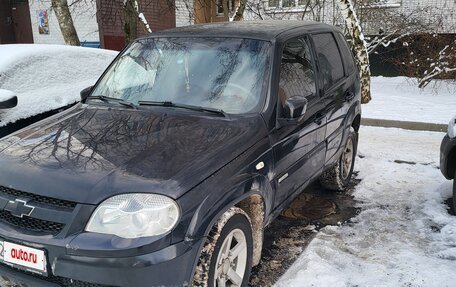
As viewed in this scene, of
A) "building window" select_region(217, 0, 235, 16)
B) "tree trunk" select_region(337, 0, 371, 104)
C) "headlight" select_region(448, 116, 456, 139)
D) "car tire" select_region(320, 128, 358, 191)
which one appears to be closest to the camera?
"headlight" select_region(448, 116, 456, 139)

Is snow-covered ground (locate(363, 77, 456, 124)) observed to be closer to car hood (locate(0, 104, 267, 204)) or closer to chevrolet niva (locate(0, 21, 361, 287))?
chevrolet niva (locate(0, 21, 361, 287))

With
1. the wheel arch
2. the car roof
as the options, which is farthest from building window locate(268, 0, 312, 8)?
the wheel arch

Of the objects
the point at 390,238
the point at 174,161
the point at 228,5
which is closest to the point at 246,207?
the point at 174,161

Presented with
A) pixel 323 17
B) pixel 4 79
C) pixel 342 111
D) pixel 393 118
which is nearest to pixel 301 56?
pixel 342 111

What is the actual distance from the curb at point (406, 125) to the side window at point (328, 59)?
11.5 ft

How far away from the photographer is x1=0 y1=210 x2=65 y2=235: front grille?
7.36 feet

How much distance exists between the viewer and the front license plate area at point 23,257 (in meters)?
2.22

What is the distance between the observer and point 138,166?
7.79 ft

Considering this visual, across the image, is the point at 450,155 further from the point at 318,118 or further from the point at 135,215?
the point at 135,215

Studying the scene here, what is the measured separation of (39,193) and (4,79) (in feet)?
9.43

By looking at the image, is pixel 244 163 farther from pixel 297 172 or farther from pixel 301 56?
pixel 301 56

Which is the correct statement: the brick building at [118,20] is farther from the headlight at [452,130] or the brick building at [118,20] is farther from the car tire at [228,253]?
the car tire at [228,253]

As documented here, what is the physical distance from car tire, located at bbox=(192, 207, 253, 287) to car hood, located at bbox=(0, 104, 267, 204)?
0.34 m

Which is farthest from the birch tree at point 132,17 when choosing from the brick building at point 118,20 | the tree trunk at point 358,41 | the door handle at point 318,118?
the door handle at point 318,118
